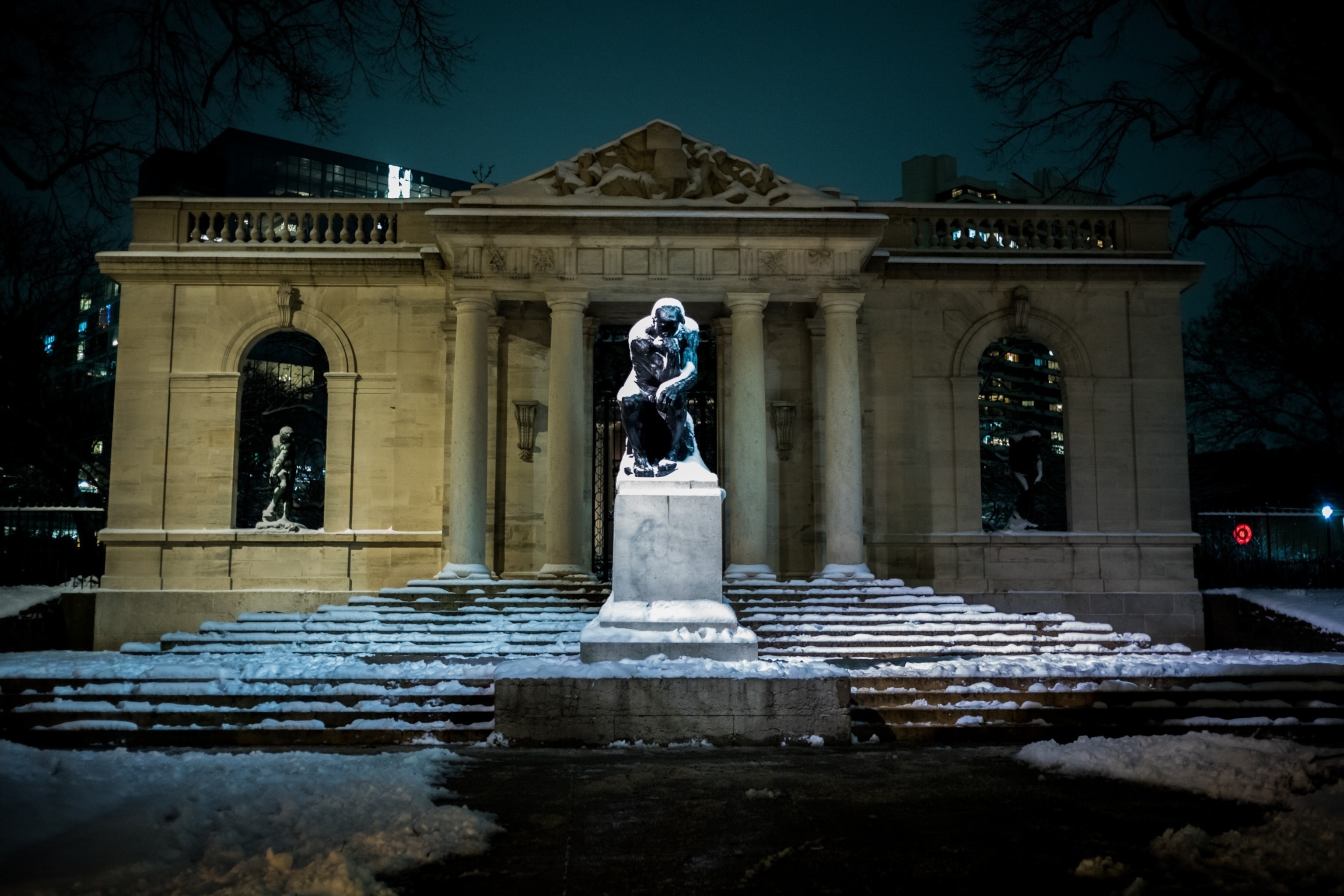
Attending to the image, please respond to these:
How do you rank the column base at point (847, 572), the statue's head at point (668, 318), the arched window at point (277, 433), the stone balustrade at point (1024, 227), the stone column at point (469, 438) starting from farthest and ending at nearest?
the arched window at point (277, 433) → the stone balustrade at point (1024, 227) → the stone column at point (469, 438) → the column base at point (847, 572) → the statue's head at point (668, 318)

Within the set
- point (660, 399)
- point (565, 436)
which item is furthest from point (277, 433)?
point (660, 399)

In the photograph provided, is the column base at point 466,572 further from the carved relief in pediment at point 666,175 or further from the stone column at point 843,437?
the carved relief in pediment at point 666,175

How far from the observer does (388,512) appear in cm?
2245

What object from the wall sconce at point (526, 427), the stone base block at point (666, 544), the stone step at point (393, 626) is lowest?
the stone step at point (393, 626)

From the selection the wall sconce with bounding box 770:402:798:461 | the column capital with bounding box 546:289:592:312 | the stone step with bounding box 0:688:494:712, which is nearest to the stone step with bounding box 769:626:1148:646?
the stone step with bounding box 0:688:494:712

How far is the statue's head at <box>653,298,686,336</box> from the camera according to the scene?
38.6ft

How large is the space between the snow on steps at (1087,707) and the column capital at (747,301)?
10.5m

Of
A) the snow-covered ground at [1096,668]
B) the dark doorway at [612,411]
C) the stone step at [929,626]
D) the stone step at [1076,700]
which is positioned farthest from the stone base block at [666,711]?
the dark doorway at [612,411]

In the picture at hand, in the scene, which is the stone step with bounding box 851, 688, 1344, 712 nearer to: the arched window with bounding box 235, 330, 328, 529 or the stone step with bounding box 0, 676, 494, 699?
the stone step with bounding box 0, 676, 494, 699

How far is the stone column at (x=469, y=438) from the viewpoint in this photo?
20.3 m

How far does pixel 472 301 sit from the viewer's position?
20.7 metres

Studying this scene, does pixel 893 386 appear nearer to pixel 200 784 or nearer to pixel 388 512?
pixel 388 512

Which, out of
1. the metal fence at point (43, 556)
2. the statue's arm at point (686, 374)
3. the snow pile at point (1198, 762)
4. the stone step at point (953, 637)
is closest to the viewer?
the snow pile at point (1198, 762)

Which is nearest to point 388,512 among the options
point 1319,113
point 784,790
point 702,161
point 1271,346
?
point 702,161
